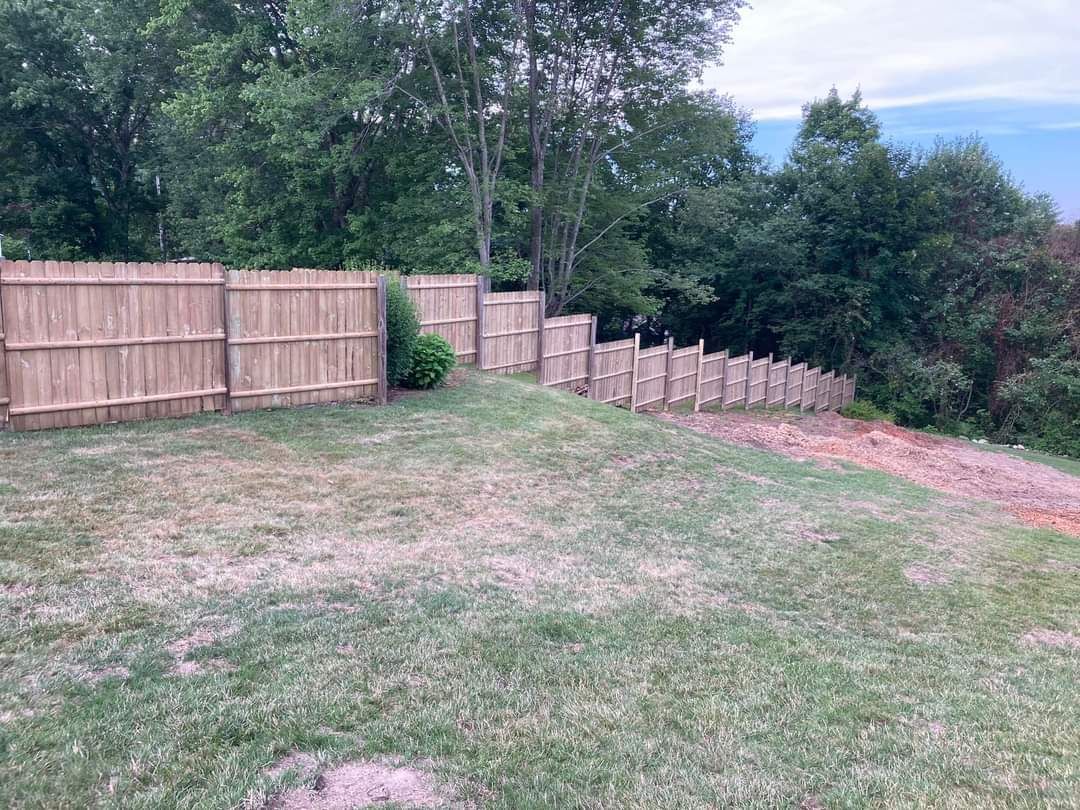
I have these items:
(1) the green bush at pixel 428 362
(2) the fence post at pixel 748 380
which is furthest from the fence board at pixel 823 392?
(1) the green bush at pixel 428 362

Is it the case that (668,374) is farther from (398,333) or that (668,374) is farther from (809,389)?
(809,389)

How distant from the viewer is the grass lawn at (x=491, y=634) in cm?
294

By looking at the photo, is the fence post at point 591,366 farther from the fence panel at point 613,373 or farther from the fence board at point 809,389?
the fence board at point 809,389

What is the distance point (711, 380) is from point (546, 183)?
785 cm

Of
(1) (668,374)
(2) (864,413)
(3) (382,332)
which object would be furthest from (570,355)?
(2) (864,413)

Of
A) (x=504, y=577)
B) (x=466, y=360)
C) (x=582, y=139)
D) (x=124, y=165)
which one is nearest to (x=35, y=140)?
(x=124, y=165)

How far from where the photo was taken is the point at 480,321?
45.6 feet

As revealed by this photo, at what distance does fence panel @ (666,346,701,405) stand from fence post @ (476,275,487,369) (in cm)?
622

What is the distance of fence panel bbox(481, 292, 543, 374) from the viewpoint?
1409 cm

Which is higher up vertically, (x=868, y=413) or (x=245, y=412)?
(x=245, y=412)

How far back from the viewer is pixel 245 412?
353 inches

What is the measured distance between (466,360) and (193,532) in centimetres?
875

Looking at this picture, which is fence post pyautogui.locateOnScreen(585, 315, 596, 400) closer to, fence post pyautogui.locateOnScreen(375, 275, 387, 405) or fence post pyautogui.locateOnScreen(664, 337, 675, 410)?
fence post pyautogui.locateOnScreen(664, 337, 675, 410)

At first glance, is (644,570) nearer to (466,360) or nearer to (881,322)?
(466,360)
